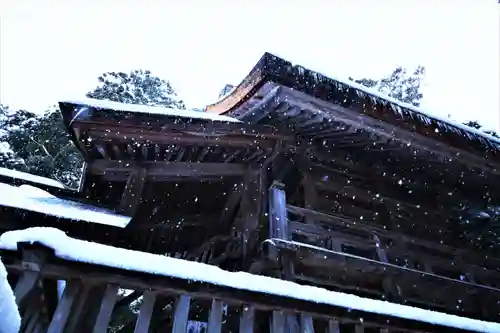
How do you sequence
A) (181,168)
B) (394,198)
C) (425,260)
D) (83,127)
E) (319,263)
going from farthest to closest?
(394,198) → (425,260) → (181,168) → (319,263) → (83,127)

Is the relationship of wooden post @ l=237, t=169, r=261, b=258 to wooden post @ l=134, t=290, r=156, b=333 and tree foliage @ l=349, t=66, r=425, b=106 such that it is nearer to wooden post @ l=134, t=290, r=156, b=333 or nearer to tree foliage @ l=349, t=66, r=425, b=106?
wooden post @ l=134, t=290, r=156, b=333

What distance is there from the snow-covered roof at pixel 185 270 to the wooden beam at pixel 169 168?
8.71ft

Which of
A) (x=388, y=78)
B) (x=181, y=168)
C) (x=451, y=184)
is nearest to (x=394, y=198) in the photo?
(x=451, y=184)

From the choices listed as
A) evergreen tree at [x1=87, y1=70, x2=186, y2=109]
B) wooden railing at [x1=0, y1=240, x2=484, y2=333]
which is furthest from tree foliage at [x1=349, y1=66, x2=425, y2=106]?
wooden railing at [x1=0, y1=240, x2=484, y2=333]

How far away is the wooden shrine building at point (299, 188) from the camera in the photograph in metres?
4.69

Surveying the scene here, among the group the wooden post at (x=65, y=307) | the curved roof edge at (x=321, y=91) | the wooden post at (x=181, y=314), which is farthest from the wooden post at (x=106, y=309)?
the curved roof edge at (x=321, y=91)

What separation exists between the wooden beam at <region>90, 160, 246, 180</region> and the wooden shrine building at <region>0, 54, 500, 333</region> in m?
0.02

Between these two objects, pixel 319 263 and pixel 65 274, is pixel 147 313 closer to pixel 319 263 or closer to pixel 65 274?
pixel 65 274

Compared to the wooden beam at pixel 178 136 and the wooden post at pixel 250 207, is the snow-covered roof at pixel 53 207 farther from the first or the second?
the wooden post at pixel 250 207

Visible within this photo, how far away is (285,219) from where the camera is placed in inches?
198

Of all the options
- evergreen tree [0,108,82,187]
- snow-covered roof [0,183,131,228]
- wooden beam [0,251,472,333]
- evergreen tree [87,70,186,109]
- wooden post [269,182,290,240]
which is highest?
evergreen tree [87,70,186,109]

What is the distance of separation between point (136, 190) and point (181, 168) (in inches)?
27.5

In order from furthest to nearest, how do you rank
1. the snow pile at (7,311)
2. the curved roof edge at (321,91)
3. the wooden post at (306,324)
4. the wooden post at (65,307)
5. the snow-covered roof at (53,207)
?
1. the curved roof edge at (321,91)
2. the snow-covered roof at (53,207)
3. the wooden post at (306,324)
4. the wooden post at (65,307)
5. the snow pile at (7,311)

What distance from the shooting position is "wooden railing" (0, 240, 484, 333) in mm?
2455
